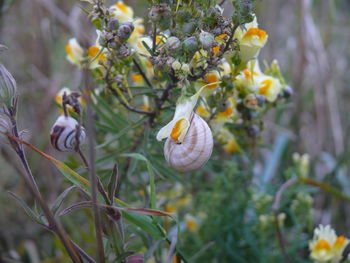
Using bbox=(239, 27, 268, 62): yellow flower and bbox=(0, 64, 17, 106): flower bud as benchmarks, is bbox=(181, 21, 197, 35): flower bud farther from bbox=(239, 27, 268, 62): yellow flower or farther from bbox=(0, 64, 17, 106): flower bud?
bbox=(0, 64, 17, 106): flower bud

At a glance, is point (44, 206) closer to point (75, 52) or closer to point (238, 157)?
point (75, 52)

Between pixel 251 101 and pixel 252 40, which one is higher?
pixel 252 40

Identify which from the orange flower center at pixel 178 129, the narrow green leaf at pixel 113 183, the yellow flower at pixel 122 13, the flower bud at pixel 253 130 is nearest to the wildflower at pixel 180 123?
the orange flower center at pixel 178 129

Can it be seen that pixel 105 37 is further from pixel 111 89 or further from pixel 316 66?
pixel 316 66

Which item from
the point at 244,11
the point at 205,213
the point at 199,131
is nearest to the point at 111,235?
the point at 199,131

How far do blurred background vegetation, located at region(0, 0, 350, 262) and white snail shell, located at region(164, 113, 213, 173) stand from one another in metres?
0.43

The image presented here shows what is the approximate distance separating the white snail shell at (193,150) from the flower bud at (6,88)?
31cm

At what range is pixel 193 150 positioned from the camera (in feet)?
2.54

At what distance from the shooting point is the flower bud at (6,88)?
74 centimetres

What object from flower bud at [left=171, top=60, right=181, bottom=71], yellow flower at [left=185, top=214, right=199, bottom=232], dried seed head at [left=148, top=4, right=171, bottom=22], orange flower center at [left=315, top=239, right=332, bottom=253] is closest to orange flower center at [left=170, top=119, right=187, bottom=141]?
flower bud at [left=171, top=60, right=181, bottom=71]

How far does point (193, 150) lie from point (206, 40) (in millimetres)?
210

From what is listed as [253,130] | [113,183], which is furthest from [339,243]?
[113,183]

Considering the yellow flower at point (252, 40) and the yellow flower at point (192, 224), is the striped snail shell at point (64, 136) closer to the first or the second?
the yellow flower at point (252, 40)

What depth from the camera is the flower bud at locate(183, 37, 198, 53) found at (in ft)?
2.64
